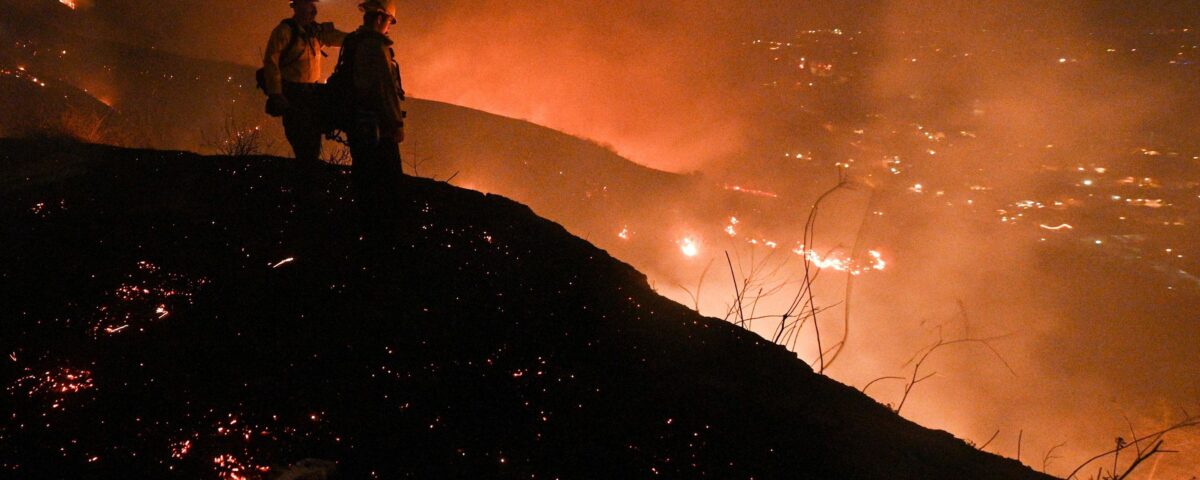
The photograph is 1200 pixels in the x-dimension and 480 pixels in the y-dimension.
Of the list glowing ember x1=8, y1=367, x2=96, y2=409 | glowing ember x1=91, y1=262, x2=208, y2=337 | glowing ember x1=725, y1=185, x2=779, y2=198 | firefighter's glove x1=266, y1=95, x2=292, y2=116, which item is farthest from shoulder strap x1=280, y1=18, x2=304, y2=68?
glowing ember x1=725, y1=185, x2=779, y2=198

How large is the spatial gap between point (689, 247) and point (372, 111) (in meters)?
18.0

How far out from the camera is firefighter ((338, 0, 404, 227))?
289 centimetres

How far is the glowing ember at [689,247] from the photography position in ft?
64.5

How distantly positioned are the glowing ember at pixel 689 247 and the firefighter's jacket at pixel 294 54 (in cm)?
1624

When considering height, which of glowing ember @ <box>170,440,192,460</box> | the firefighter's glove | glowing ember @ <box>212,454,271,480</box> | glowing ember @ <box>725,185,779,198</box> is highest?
glowing ember @ <box>725,185,779,198</box>

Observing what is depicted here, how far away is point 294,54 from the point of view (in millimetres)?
4078

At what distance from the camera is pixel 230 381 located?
1.74 metres

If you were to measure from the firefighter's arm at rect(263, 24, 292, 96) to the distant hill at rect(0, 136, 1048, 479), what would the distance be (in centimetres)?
113

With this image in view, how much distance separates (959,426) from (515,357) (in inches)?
1170

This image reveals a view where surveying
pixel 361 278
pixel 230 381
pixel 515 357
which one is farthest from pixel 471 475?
pixel 361 278

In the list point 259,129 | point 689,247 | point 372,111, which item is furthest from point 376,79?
point 689,247

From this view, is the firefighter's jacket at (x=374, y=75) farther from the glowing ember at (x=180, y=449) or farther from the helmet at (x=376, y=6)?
the glowing ember at (x=180, y=449)

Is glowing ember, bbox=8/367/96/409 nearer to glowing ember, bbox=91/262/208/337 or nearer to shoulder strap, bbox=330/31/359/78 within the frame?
glowing ember, bbox=91/262/208/337

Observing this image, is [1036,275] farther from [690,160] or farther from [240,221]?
[240,221]
